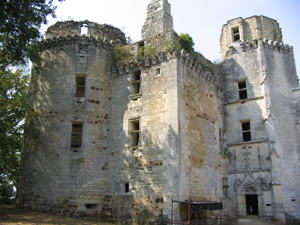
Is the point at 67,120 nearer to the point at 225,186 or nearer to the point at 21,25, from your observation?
the point at 21,25

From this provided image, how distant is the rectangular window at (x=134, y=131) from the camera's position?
14911mm

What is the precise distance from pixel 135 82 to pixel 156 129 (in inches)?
125

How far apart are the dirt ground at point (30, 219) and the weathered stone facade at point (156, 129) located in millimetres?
644

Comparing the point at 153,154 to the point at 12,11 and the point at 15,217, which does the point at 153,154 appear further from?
the point at 12,11

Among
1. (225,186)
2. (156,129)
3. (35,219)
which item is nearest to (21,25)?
(156,129)

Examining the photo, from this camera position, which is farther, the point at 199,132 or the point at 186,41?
the point at 186,41

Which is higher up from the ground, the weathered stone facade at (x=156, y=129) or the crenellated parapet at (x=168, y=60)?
the crenellated parapet at (x=168, y=60)

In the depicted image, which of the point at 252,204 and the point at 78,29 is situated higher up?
the point at 78,29

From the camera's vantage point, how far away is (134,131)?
48.9 ft

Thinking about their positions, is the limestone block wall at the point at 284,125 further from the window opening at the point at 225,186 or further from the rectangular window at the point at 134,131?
the rectangular window at the point at 134,131

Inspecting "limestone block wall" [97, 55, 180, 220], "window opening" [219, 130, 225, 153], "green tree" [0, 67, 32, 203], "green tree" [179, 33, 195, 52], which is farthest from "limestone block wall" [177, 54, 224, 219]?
"green tree" [0, 67, 32, 203]

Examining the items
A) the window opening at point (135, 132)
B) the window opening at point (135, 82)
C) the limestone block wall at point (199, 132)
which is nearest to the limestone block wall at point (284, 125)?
the limestone block wall at point (199, 132)

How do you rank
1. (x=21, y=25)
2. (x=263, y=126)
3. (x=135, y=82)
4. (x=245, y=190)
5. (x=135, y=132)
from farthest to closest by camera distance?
(x=263, y=126)
(x=245, y=190)
(x=135, y=82)
(x=135, y=132)
(x=21, y=25)

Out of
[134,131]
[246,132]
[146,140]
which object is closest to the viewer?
[146,140]
